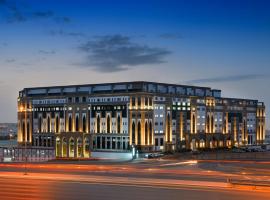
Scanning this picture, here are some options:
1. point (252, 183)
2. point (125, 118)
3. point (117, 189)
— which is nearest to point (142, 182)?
point (117, 189)

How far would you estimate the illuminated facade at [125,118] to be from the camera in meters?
141

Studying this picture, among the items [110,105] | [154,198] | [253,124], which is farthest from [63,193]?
[253,124]

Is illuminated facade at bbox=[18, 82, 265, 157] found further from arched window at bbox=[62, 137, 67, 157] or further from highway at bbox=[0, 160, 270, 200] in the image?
highway at bbox=[0, 160, 270, 200]

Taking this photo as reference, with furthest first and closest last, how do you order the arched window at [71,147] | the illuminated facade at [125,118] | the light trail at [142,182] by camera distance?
the arched window at [71,147], the illuminated facade at [125,118], the light trail at [142,182]

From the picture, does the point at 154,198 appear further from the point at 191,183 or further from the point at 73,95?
the point at 73,95

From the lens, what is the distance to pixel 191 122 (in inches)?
6097

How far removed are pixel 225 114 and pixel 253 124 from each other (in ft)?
53.4

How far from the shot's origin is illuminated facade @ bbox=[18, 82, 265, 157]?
14062 cm

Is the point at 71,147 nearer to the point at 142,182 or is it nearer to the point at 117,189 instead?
the point at 142,182

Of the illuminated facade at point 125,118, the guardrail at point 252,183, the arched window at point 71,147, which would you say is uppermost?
the illuminated facade at point 125,118

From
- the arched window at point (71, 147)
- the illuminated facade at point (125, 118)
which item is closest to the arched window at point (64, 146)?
the illuminated facade at point (125, 118)

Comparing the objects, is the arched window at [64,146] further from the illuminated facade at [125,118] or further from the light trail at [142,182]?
the light trail at [142,182]

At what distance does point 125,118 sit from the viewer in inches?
5566

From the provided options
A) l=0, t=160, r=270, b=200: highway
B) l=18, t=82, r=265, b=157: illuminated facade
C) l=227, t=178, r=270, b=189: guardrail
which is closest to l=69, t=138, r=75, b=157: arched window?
l=18, t=82, r=265, b=157: illuminated facade
